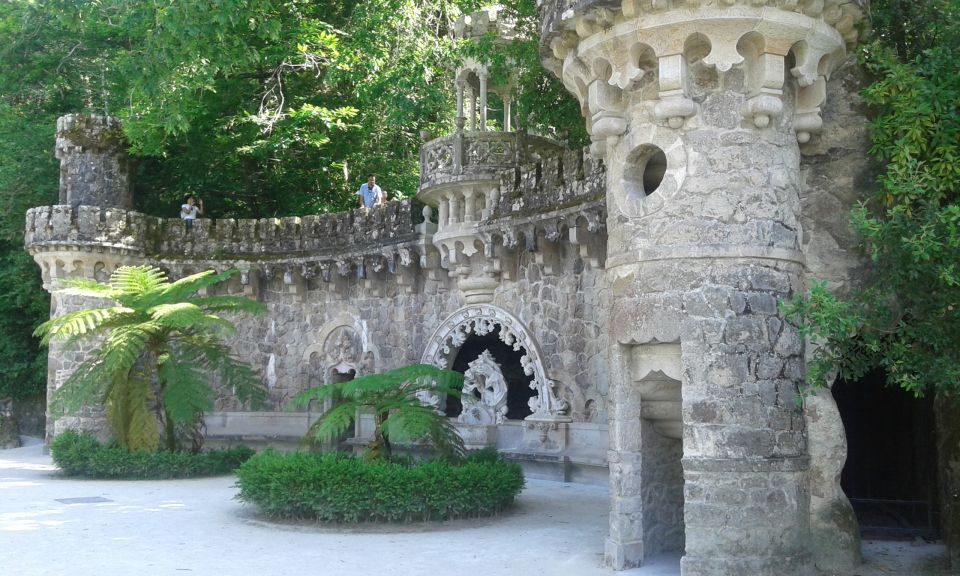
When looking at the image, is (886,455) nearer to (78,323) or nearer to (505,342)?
(505,342)

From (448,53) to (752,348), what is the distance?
9.65 meters

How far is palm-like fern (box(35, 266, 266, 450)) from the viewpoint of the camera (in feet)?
48.8

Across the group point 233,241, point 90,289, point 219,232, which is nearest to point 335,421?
point 90,289

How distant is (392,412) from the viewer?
11320mm

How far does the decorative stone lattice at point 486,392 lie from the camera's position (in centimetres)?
1587

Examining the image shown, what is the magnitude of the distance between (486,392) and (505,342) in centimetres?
95

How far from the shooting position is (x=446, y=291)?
55.6 ft

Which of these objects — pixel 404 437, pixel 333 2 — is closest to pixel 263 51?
pixel 333 2

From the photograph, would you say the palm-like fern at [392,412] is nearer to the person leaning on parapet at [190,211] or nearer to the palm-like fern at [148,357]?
the palm-like fern at [148,357]

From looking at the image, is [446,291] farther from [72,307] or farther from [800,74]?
[800,74]

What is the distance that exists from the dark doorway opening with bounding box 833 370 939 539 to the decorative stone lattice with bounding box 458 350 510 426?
6353 millimetres

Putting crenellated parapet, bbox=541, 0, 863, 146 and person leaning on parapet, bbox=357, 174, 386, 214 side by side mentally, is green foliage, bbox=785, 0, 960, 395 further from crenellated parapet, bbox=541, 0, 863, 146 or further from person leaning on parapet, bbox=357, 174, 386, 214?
person leaning on parapet, bbox=357, 174, 386, 214

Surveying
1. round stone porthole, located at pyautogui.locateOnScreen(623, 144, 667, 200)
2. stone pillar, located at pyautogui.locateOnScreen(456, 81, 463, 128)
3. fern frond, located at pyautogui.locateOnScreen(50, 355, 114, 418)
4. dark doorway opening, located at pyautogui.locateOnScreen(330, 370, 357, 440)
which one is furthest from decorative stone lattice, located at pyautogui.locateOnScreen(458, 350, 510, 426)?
round stone porthole, located at pyautogui.locateOnScreen(623, 144, 667, 200)

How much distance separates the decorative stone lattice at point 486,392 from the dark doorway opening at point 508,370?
1.28 metres
